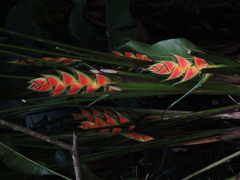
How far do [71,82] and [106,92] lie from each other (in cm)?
5

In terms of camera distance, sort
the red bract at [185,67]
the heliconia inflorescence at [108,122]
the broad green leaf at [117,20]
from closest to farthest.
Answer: the red bract at [185,67] < the heliconia inflorescence at [108,122] < the broad green leaf at [117,20]

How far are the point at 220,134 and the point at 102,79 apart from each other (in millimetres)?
315

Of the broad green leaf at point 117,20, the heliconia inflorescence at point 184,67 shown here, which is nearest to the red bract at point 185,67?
the heliconia inflorescence at point 184,67

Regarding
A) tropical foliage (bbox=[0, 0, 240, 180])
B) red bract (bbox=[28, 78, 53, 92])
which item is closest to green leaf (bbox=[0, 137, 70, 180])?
tropical foliage (bbox=[0, 0, 240, 180])

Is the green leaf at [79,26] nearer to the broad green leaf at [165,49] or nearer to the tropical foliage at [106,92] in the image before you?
the tropical foliage at [106,92]

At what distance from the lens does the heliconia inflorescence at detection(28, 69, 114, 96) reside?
1.34ft

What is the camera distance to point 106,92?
0.42 m

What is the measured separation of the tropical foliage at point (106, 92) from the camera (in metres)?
0.41

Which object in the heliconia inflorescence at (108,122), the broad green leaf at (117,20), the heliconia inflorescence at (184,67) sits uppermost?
the broad green leaf at (117,20)

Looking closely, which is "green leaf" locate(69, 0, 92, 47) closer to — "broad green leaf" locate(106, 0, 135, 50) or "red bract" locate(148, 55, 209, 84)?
"broad green leaf" locate(106, 0, 135, 50)

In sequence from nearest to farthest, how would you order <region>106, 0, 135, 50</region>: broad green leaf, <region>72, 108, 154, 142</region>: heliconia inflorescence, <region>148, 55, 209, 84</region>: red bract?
<region>148, 55, 209, 84</region>: red bract < <region>72, 108, 154, 142</region>: heliconia inflorescence < <region>106, 0, 135, 50</region>: broad green leaf

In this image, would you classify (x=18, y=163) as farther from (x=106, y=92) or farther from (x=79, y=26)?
(x=79, y=26)

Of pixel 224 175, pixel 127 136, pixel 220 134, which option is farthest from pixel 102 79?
pixel 224 175

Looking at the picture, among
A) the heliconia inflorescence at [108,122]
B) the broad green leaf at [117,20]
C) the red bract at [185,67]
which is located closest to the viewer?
the red bract at [185,67]
